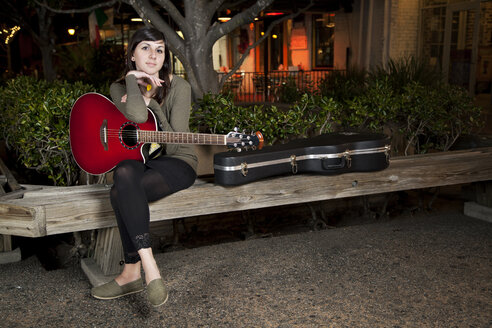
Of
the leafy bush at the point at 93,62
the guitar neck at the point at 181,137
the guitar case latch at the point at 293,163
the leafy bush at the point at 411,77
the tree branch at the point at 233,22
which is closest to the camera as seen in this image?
the guitar neck at the point at 181,137

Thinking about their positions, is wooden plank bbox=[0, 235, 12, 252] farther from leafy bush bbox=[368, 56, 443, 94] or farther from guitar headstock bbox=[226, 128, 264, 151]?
leafy bush bbox=[368, 56, 443, 94]

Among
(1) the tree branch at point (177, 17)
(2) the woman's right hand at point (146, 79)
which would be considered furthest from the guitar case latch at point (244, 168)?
(1) the tree branch at point (177, 17)

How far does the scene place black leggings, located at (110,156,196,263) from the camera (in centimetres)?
249

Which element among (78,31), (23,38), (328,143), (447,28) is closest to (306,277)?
(328,143)

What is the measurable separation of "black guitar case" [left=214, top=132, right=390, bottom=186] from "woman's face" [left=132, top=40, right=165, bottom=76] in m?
0.64

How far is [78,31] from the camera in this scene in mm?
16219

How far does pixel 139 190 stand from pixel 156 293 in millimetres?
524

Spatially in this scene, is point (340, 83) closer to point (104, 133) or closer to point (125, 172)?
point (104, 133)

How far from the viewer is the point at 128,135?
284 centimetres

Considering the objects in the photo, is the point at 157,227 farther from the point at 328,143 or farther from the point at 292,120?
the point at 328,143

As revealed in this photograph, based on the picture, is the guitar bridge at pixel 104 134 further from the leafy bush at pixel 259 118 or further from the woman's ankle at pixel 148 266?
the leafy bush at pixel 259 118

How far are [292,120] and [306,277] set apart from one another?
53.1 inches

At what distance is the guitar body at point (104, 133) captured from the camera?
2.83 meters

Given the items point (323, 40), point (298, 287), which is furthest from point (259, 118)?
point (323, 40)
